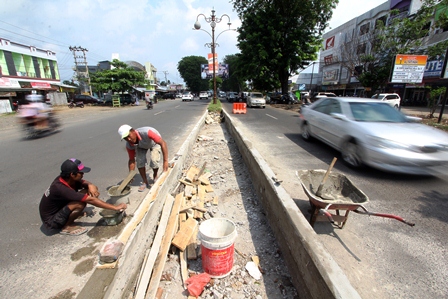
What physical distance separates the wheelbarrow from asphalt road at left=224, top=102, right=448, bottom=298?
269 millimetres

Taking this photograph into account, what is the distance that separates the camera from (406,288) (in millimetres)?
2201

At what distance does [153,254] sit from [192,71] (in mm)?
87188

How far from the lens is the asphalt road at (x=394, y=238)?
2.26 meters

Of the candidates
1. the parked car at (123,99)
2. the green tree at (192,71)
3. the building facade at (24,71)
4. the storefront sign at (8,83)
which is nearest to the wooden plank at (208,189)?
the building facade at (24,71)

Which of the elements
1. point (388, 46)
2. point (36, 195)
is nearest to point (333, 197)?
point (36, 195)

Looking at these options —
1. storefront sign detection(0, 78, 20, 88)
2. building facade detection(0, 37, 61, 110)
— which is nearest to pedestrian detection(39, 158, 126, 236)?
building facade detection(0, 37, 61, 110)

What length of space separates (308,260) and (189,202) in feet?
7.94

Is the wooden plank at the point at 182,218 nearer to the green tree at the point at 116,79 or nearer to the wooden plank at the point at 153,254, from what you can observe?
the wooden plank at the point at 153,254

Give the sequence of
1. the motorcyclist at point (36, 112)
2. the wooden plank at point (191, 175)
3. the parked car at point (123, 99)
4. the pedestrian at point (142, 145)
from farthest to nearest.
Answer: the parked car at point (123, 99)
the motorcyclist at point (36, 112)
the wooden plank at point (191, 175)
the pedestrian at point (142, 145)

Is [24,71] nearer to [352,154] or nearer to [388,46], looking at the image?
[352,154]

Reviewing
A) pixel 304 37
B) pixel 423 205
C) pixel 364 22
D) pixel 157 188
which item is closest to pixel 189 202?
pixel 157 188

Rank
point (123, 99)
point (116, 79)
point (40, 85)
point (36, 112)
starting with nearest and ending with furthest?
point (36, 112), point (116, 79), point (40, 85), point (123, 99)

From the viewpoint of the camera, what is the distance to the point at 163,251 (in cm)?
264

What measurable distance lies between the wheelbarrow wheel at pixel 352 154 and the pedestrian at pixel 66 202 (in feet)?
15.9
